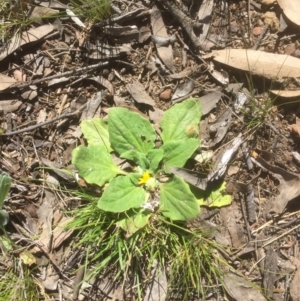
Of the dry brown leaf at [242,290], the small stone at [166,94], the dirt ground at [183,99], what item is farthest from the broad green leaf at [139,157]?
the dry brown leaf at [242,290]

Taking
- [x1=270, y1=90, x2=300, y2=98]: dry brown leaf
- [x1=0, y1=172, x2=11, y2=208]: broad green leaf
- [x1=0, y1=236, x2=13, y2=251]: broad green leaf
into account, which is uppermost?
[x1=270, y1=90, x2=300, y2=98]: dry brown leaf

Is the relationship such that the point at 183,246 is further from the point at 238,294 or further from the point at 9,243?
the point at 9,243

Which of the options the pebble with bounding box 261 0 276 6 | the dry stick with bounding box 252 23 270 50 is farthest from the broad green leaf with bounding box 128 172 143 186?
the pebble with bounding box 261 0 276 6

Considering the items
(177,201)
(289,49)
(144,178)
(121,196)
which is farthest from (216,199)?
(289,49)

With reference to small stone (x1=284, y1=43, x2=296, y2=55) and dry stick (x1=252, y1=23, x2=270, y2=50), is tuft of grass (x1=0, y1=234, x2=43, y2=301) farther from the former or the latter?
small stone (x1=284, y1=43, x2=296, y2=55)

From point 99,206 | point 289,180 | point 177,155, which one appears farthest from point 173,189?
point 289,180

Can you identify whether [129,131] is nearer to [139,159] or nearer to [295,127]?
[139,159]
